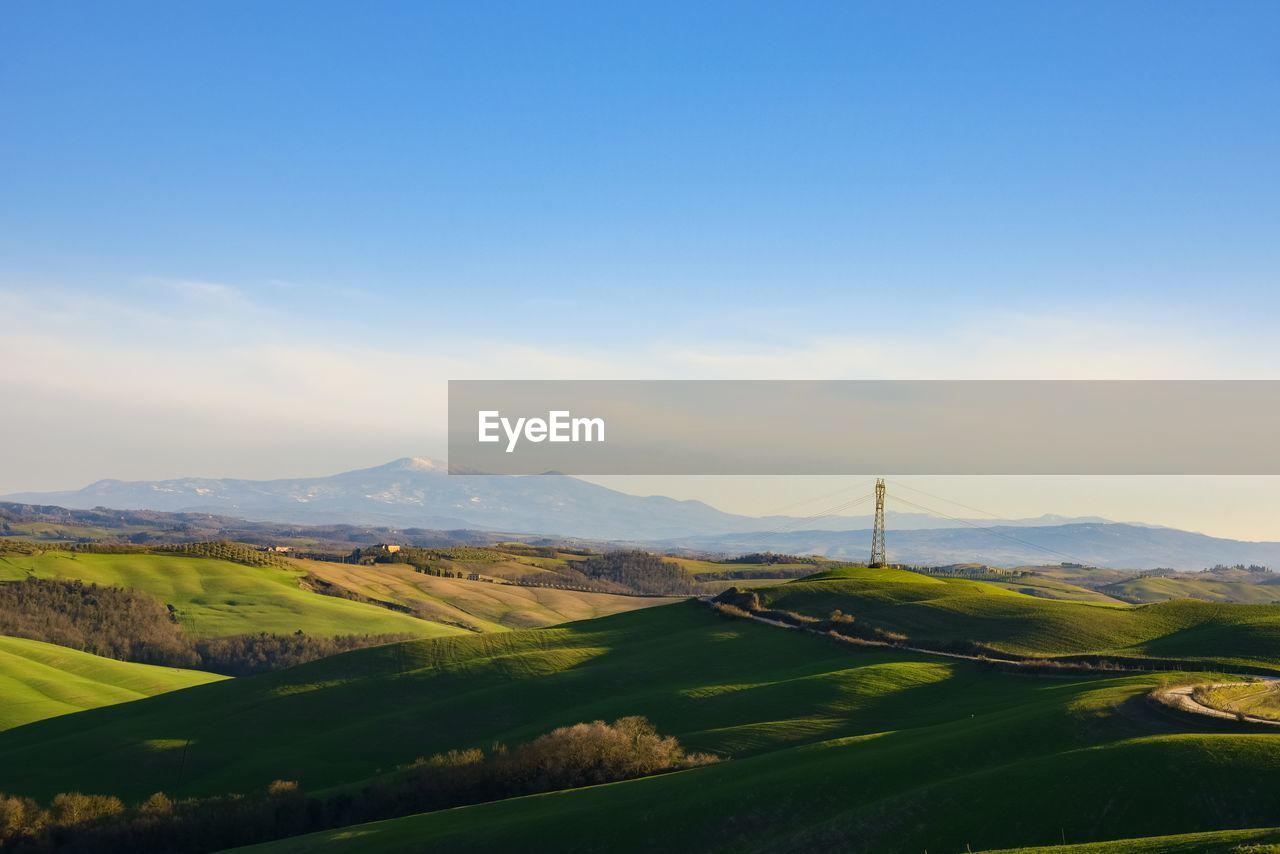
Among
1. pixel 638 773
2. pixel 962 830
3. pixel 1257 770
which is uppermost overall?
pixel 1257 770

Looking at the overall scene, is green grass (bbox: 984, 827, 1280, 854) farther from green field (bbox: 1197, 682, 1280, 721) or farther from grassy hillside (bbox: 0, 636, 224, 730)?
grassy hillside (bbox: 0, 636, 224, 730)

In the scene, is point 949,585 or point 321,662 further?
point 949,585

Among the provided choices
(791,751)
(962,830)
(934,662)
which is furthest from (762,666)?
(962,830)

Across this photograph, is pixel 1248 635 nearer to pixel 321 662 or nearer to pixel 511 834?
pixel 511 834

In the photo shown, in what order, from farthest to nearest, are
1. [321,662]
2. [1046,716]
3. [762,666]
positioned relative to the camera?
[321,662] < [762,666] < [1046,716]

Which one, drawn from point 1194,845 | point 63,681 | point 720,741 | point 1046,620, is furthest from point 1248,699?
point 63,681

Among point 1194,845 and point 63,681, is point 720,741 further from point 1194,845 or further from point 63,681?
point 63,681
